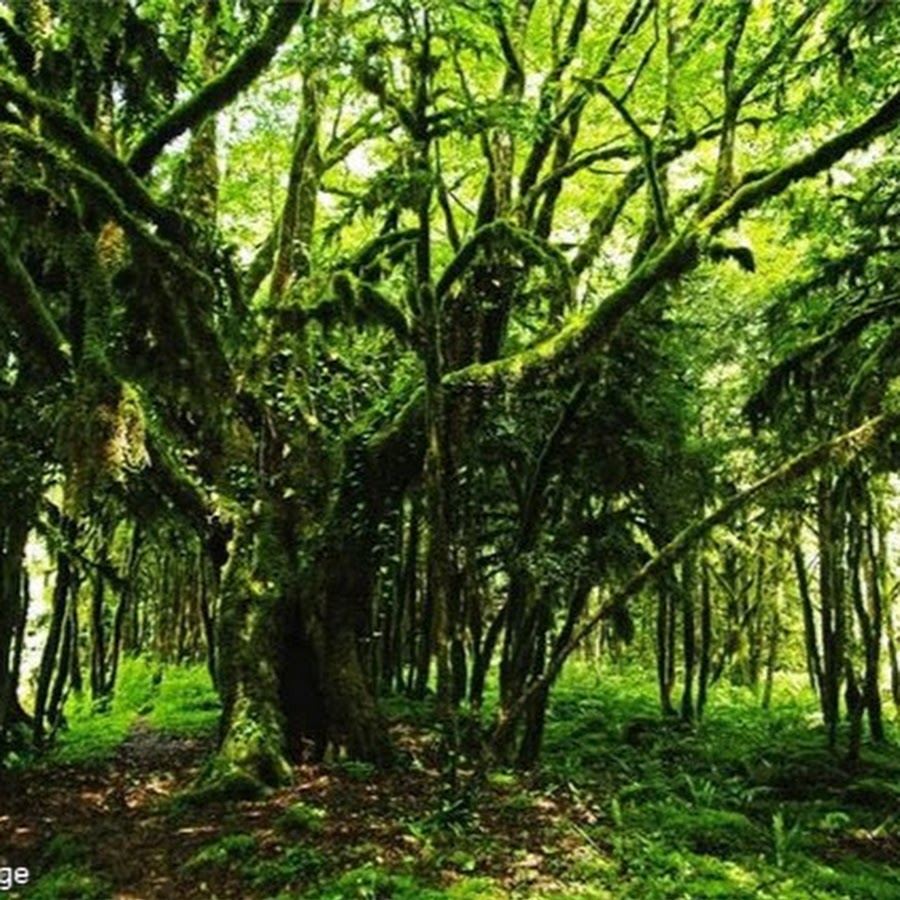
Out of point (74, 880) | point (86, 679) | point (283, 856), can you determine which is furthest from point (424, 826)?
point (86, 679)

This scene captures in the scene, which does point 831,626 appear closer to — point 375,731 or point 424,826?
point 375,731

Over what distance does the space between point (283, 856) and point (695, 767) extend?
571cm

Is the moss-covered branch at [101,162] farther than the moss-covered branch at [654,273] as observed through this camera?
No

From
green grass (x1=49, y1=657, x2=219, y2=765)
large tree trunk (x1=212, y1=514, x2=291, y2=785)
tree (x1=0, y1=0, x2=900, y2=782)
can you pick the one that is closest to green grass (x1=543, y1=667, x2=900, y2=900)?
tree (x1=0, y1=0, x2=900, y2=782)

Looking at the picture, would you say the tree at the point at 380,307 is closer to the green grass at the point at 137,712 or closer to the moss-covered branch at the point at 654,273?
the moss-covered branch at the point at 654,273

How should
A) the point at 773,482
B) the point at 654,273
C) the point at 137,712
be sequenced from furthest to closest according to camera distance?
the point at 137,712 < the point at 654,273 < the point at 773,482

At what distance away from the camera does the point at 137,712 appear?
1647 cm

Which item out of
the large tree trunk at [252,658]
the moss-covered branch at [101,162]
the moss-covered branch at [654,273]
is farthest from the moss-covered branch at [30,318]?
the moss-covered branch at [654,273]

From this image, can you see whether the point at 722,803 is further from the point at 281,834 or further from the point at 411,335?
the point at 411,335

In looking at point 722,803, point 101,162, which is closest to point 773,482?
point 722,803

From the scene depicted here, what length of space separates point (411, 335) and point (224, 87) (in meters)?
3.25

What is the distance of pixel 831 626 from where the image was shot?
41.7ft

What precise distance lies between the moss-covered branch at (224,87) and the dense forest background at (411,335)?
0.02m

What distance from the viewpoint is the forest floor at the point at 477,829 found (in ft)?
21.5
